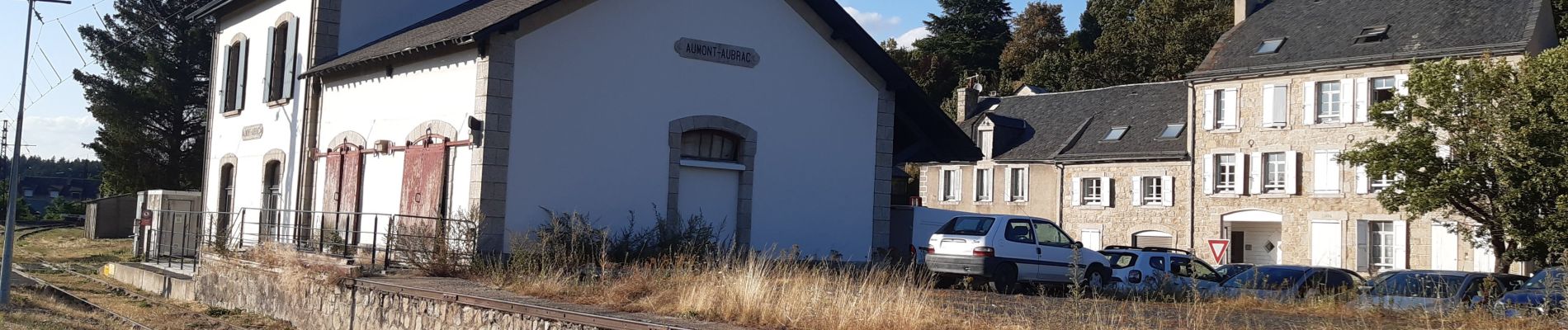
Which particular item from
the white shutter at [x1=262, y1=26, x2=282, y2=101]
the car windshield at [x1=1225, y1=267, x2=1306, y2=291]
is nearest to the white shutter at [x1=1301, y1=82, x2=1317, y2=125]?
the car windshield at [x1=1225, y1=267, x2=1306, y2=291]

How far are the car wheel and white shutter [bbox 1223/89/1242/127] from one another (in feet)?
62.3

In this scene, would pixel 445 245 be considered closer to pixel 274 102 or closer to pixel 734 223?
pixel 734 223

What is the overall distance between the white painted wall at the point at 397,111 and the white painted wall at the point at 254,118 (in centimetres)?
117

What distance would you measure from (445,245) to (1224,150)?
2539cm

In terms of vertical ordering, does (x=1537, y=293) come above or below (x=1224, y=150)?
below

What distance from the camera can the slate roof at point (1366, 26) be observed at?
99.6 feet

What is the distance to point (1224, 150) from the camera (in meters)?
35.3

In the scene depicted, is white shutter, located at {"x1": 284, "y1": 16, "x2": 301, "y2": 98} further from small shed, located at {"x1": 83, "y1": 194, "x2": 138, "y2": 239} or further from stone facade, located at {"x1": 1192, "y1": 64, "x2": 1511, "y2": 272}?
stone facade, located at {"x1": 1192, "y1": 64, "x2": 1511, "y2": 272}

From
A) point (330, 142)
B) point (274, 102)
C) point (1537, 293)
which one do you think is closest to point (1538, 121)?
point (1537, 293)

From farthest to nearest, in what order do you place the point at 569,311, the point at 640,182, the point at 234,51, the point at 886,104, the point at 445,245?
the point at 234,51, the point at 886,104, the point at 640,182, the point at 445,245, the point at 569,311

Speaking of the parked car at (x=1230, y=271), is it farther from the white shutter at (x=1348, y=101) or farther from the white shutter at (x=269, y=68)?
the white shutter at (x=269, y=68)

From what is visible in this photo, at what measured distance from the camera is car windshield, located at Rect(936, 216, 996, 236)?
1827 centimetres

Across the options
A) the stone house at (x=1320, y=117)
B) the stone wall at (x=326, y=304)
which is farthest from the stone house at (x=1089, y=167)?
the stone wall at (x=326, y=304)

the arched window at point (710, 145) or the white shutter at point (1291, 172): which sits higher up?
the white shutter at point (1291, 172)
